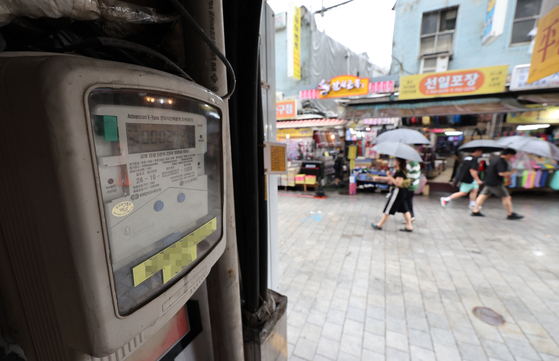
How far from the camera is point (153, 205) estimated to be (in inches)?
28.1

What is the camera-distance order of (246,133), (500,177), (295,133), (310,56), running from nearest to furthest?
(246,133)
(500,177)
(295,133)
(310,56)

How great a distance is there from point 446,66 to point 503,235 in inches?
300

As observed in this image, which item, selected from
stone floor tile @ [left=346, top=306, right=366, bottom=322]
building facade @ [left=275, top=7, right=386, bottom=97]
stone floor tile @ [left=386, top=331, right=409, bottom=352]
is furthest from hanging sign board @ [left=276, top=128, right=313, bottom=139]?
stone floor tile @ [left=386, top=331, right=409, bottom=352]

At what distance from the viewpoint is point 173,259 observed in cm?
78

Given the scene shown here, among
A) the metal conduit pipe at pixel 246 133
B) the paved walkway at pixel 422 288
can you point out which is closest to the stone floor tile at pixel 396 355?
the paved walkway at pixel 422 288

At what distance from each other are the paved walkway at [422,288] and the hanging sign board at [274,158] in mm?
2108

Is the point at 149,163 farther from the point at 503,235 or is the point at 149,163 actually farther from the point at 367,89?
the point at 367,89

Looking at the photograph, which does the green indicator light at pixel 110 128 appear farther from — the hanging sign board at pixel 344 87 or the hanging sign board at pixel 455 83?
the hanging sign board at pixel 455 83

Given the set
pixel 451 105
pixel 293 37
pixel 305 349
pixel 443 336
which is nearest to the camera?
pixel 305 349

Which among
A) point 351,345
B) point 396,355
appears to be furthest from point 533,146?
point 351,345

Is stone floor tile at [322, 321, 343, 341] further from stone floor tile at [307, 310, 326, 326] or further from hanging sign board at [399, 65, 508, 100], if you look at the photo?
hanging sign board at [399, 65, 508, 100]

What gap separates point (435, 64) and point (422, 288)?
33.3 feet

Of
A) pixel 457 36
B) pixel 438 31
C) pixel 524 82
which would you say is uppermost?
pixel 438 31

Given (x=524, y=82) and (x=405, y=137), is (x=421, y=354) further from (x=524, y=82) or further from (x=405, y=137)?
(x=524, y=82)
